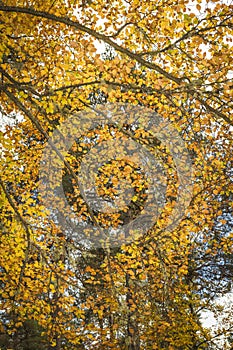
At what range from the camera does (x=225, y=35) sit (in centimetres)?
673

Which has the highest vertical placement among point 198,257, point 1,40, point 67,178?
point 67,178

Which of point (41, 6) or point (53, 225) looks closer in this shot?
point (41, 6)

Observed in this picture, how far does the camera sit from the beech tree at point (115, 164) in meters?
5.11

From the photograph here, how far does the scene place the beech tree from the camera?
5105 millimetres

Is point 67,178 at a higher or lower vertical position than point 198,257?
higher

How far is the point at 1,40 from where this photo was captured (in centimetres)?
585

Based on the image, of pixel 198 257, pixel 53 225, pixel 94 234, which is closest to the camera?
pixel 53 225

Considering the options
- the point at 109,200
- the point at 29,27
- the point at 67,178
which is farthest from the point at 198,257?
the point at 29,27

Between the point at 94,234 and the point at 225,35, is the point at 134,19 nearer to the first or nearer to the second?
the point at 225,35

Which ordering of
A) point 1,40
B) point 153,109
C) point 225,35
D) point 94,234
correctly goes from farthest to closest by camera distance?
point 94,234, point 153,109, point 225,35, point 1,40

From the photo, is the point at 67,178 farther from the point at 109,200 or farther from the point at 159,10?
the point at 159,10

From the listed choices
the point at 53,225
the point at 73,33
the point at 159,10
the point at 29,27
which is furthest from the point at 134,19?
the point at 53,225

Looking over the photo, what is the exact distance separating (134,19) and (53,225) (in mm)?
4923

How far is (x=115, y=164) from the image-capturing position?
386 inches
